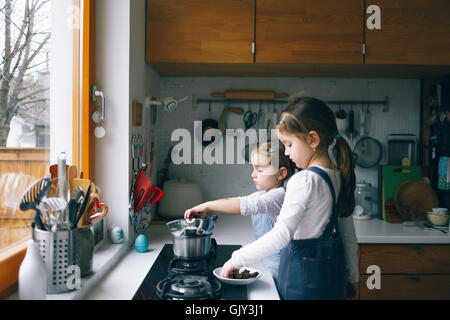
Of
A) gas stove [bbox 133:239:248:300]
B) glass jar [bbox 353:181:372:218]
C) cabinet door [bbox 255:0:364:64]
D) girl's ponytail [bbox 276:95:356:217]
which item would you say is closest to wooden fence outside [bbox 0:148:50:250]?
gas stove [bbox 133:239:248:300]

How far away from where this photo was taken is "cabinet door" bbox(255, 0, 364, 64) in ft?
6.98

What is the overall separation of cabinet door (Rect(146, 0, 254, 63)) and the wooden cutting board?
→ 122cm

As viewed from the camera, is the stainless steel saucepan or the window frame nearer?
the stainless steel saucepan

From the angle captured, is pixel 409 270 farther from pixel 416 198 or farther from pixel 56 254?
pixel 56 254

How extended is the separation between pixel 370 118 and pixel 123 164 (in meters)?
1.67

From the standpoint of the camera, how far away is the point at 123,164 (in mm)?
1752

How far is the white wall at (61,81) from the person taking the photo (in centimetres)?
151

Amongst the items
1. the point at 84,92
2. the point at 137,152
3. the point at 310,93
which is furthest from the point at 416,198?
the point at 84,92

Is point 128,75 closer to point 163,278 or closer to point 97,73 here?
point 97,73

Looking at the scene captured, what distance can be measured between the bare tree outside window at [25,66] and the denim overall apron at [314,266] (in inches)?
37.8

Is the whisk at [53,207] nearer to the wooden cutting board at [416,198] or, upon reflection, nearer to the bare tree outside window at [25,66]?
the bare tree outside window at [25,66]

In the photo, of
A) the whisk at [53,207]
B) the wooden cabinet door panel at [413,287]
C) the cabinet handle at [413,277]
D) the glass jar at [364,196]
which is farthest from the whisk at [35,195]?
the glass jar at [364,196]

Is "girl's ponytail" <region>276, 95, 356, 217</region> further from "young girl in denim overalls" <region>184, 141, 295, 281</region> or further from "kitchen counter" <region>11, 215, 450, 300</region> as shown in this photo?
"kitchen counter" <region>11, 215, 450, 300</region>

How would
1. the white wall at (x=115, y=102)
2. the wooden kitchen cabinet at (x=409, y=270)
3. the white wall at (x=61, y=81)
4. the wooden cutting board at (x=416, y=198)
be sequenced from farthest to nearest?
the wooden cutting board at (x=416, y=198)
the wooden kitchen cabinet at (x=409, y=270)
the white wall at (x=115, y=102)
the white wall at (x=61, y=81)
